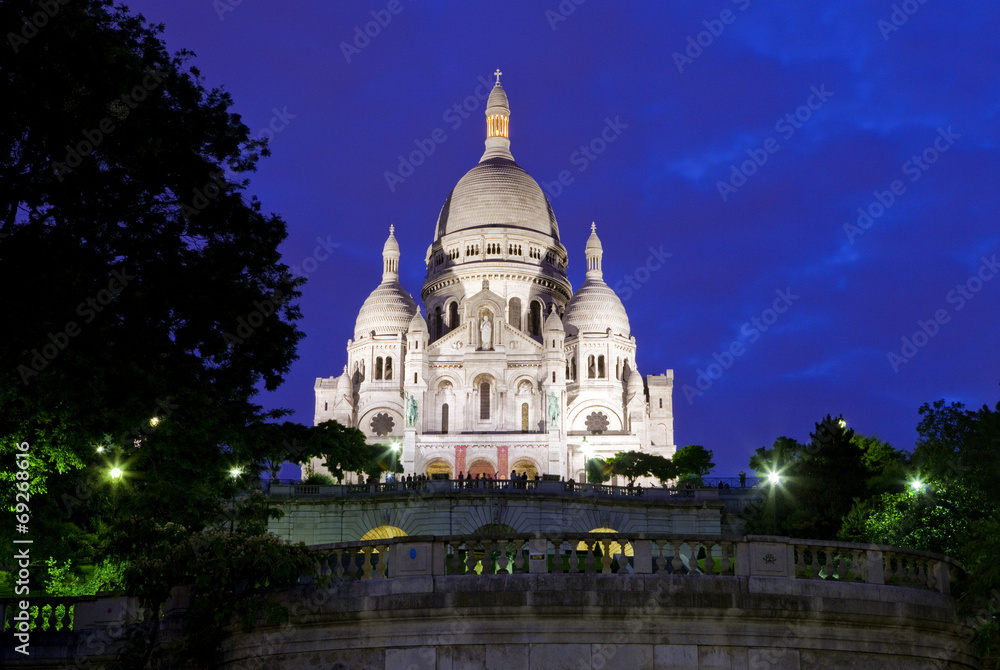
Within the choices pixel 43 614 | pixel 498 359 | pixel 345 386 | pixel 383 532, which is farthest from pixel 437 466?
pixel 43 614

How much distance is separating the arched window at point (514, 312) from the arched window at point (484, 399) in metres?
11.5

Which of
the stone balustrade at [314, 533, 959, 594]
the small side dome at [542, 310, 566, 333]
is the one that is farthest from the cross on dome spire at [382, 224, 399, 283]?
the stone balustrade at [314, 533, 959, 594]

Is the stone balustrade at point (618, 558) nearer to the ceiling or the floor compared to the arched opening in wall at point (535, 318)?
nearer to the floor

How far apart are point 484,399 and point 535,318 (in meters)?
14.3

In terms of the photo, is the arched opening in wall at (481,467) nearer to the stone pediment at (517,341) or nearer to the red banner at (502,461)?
the red banner at (502,461)

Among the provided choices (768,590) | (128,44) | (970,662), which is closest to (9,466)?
(128,44)

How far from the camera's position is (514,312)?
11688 centimetres

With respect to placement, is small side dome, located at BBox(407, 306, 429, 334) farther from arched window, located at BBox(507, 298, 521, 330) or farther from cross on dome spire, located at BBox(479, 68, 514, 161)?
cross on dome spire, located at BBox(479, 68, 514, 161)

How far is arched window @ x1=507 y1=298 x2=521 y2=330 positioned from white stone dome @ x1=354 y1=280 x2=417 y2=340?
29.5 ft

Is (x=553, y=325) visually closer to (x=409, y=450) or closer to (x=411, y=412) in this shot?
(x=411, y=412)

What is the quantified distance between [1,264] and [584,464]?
76980 millimetres

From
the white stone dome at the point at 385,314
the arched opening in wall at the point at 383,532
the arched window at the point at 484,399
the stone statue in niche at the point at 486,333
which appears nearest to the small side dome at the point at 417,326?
the stone statue in niche at the point at 486,333

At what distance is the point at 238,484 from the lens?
29.6 m

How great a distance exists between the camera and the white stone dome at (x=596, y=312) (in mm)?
113688
